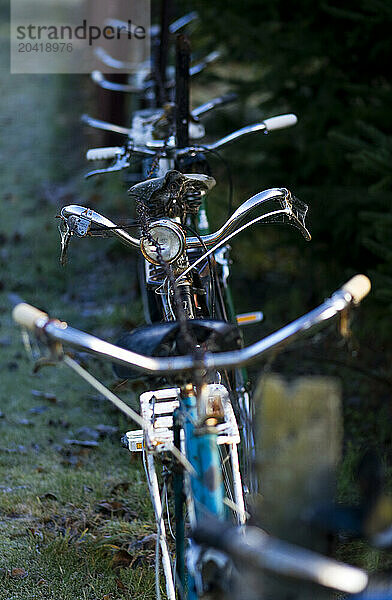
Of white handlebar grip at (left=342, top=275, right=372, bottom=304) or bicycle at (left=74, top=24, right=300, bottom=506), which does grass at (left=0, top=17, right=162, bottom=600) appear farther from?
white handlebar grip at (left=342, top=275, right=372, bottom=304)

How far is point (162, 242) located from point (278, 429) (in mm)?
1524

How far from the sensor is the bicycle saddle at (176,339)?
67.9 inches

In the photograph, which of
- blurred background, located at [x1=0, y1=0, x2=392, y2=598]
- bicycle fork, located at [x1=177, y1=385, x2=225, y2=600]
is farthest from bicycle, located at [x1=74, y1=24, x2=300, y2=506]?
blurred background, located at [x1=0, y1=0, x2=392, y2=598]

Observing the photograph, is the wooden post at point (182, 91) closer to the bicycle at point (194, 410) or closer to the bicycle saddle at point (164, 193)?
the bicycle saddle at point (164, 193)

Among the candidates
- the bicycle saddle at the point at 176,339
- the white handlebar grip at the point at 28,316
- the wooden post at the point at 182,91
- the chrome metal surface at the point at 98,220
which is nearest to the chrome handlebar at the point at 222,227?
the chrome metal surface at the point at 98,220

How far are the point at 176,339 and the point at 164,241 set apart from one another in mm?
449

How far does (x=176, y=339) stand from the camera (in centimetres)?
175

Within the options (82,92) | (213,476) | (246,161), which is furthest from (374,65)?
(82,92)

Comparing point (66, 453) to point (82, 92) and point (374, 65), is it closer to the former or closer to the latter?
point (374, 65)

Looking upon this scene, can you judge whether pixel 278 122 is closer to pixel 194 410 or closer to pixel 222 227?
pixel 222 227

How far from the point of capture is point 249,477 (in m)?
2.96

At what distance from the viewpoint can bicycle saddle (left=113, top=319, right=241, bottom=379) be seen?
67.9 inches

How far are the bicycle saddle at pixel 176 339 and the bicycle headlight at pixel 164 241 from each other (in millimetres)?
345

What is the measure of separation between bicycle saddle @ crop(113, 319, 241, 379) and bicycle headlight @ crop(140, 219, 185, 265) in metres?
0.34
